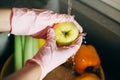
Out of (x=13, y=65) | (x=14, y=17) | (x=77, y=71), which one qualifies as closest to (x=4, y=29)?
(x=14, y=17)

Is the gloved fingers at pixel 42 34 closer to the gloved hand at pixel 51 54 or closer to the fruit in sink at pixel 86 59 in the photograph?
the gloved hand at pixel 51 54

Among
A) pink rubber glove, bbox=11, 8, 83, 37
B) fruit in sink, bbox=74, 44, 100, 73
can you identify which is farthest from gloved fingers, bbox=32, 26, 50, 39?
fruit in sink, bbox=74, 44, 100, 73

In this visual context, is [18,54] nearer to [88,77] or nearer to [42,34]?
[42,34]

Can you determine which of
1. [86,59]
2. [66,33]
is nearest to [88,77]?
[86,59]

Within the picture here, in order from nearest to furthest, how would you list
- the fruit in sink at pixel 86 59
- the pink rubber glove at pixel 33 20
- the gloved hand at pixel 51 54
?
1. the gloved hand at pixel 51 54
2. the pink rubber glove at pixel 33 20
3. the fruit in sink at pixel 86 59

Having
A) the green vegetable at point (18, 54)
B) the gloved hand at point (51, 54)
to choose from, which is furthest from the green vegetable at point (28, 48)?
the gloved hand at point (51, 54)

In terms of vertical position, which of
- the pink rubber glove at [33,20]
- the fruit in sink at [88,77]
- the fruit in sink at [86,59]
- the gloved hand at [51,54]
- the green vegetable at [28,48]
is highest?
the pink rubber glove at [33,20]

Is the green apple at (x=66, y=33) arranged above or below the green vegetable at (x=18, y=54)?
above
